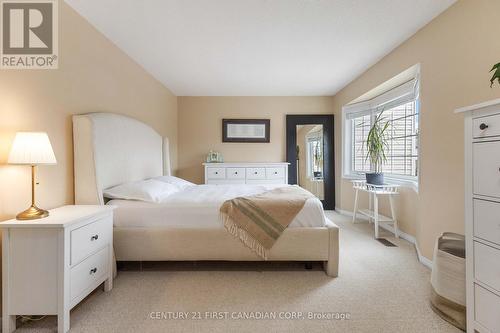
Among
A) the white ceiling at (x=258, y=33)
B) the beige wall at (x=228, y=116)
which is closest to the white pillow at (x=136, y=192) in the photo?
the white ceiling at (x=258, y=33)

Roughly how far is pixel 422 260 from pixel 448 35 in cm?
213

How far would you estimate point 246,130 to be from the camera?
4781 mm

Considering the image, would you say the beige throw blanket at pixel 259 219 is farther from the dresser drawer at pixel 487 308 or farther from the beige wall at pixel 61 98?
the beige wall at pixel 61 98

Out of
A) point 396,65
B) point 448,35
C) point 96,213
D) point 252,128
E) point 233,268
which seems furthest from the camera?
point 252,128

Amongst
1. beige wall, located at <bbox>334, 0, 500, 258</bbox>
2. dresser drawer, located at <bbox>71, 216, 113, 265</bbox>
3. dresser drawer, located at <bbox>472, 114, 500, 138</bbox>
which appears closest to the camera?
dresser drawer, located at <bbox>472, 114, 500, 138</bbox>

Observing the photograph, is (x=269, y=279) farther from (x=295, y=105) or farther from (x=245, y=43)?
(x=295, y=105)

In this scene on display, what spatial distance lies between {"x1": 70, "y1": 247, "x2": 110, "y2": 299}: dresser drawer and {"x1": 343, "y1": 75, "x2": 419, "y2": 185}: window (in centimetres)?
341

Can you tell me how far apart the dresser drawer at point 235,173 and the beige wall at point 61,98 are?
201 cm

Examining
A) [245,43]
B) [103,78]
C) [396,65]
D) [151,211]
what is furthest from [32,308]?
[396,65]

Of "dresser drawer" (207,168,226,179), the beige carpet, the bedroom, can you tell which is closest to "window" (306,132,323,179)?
the bedroom

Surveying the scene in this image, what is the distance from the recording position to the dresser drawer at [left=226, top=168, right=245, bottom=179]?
4418 millimetres

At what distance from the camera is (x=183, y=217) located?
6.95 feet

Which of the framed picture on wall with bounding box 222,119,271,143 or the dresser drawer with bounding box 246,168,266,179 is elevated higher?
the framed picture on wall with bounding box 222,119,271,143

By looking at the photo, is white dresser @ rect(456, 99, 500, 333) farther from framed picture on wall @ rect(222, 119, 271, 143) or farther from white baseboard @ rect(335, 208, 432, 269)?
framed picture on wall @ rect(222, 119, 271, 143)
